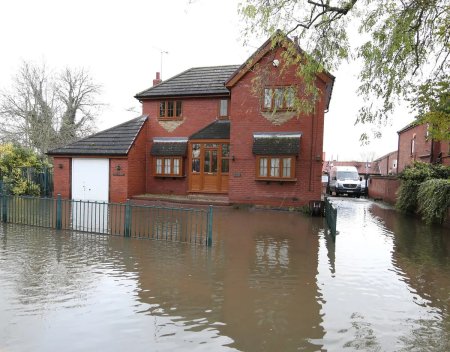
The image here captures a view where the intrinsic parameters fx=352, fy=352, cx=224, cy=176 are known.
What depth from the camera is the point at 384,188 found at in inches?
987

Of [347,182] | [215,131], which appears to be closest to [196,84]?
[215,131]

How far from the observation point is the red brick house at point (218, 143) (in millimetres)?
16781

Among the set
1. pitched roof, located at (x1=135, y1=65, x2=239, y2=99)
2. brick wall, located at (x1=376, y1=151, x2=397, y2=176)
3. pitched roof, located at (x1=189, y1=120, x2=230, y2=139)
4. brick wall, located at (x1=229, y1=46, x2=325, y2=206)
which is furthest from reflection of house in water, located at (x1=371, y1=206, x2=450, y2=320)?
brick wall, located at (x1=376, y1=151, x2=397, y2=176)

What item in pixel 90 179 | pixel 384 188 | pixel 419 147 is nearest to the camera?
pixel 90 179

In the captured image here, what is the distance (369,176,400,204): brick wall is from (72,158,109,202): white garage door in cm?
1619

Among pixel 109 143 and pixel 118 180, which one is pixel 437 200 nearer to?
pixel 118 180

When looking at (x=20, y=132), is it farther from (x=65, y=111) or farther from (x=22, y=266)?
(x=22, y=266)

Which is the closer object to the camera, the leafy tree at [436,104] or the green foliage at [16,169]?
the leafy tree at [436,104]

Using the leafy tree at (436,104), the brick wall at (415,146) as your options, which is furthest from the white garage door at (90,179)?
the brick wall at (415,146)

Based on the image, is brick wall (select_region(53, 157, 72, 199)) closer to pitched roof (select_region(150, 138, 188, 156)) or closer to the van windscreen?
pitched roof (select_region(150, 138, 188, 156))

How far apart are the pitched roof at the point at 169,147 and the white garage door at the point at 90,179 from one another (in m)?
2.89

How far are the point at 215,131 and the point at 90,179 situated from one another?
7294 millimetres

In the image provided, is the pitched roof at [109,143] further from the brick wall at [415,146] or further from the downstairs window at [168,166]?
the brick wall at [415,146]

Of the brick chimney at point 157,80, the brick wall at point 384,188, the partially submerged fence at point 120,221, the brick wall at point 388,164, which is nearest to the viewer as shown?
the partially submerged fence at point 120,221
